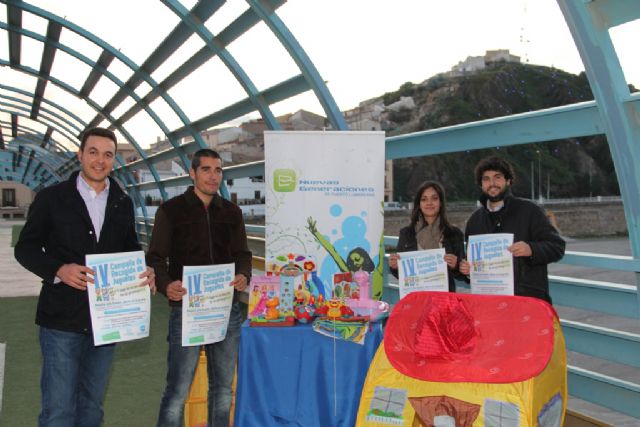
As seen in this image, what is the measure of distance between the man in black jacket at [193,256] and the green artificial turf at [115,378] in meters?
0.98

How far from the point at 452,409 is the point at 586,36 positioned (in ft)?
5.42

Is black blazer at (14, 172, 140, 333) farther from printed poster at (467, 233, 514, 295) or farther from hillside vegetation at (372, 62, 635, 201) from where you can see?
hillside vegetation at (372, 62, 635, 201)

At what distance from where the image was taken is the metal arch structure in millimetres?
4598

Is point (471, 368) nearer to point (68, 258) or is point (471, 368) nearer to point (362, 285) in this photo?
point (362, 285)

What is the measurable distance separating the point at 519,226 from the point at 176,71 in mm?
4716

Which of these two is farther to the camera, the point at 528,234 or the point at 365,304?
the point at 365,304

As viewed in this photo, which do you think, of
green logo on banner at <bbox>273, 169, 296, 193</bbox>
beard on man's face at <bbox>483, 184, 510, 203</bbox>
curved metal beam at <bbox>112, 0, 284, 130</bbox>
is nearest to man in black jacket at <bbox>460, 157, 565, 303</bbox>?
beard on man's face at <bbox>483, 184, 510, 203</bbox>

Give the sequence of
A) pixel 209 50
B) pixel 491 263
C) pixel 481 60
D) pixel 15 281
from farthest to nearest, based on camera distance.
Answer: pixel 481 60 < pixel 15 281 < pixel 209 50 < pixel 491 263

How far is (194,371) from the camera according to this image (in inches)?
128

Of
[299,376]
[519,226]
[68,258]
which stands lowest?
[299,376]

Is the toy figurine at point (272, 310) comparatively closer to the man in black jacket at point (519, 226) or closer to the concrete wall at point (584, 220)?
the man in black jacket at point (519, 226)

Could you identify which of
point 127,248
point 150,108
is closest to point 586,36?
point 127,248

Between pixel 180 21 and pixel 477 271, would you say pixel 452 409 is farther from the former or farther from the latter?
pixel 180 21

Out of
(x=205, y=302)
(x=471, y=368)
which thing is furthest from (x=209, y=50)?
(x=471, y=368)
